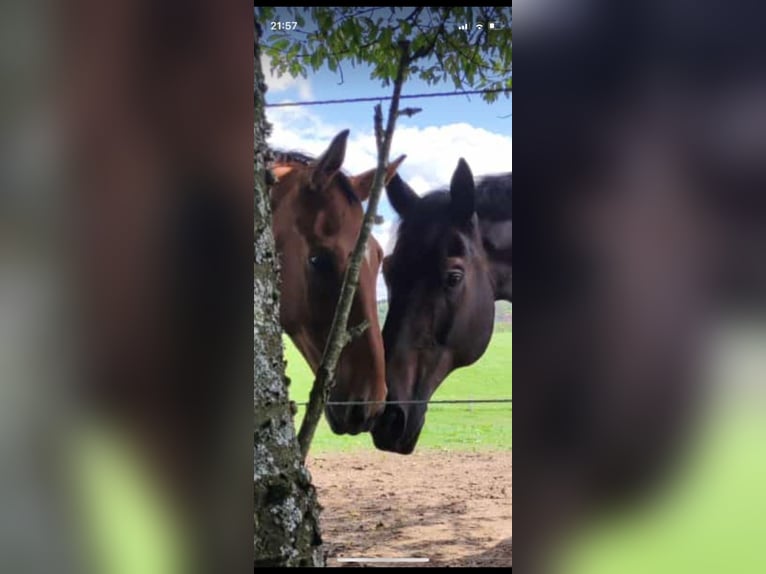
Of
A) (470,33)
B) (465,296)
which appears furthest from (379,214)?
(470,33)

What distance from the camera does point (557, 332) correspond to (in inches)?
50.6

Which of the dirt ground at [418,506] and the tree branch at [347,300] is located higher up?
the tree branch at [347,300]

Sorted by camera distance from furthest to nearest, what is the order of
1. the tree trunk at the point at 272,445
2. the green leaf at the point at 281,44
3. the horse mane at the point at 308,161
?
the horse mane at the point at 308,161, the green leaf at the point at 281,44, the tree trunk at the point at 272,445

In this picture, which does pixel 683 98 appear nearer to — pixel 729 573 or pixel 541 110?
pixel 541 110

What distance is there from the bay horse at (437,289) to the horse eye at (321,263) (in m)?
0.30

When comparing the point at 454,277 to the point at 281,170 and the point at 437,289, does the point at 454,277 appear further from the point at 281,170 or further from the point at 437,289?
the point at 281,170

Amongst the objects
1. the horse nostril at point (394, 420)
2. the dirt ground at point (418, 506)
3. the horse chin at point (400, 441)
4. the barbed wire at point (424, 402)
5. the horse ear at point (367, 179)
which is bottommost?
the dirt ground at point (418, 506)

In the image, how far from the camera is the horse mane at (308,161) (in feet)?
10.6

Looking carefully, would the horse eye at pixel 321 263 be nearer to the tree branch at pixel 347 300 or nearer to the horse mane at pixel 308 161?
the tree branch at pixel 347 300

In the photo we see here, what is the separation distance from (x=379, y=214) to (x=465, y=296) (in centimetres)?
63

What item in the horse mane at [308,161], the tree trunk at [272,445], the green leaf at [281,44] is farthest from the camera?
the horse mane at [308,161]

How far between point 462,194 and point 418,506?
164 centimetres

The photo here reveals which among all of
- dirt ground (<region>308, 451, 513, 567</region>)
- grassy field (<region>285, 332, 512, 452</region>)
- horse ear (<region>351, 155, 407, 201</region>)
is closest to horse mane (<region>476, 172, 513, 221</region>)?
Result: horse ear (<region>351, 155, 407, 201</region>)

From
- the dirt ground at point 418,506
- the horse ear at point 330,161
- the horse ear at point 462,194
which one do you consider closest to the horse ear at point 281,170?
the horse ear at point 330,161
